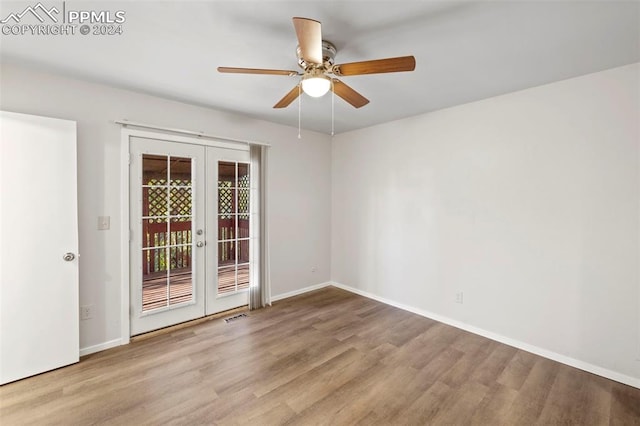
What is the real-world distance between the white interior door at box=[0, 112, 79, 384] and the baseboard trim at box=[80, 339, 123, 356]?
133 mm

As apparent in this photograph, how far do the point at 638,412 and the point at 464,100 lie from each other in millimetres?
2965

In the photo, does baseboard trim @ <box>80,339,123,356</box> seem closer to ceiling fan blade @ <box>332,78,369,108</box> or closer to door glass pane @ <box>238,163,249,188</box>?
door glass pane @ <box>238,163,249,188</box>

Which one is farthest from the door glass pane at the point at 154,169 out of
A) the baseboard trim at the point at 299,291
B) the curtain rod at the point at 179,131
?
the baseboard trim at the point at 299,291

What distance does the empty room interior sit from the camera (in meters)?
1.84

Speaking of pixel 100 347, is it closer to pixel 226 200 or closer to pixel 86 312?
pixel 86 312

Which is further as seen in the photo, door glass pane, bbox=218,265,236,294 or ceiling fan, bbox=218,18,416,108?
door glass pane, bbox=218,265,236,294

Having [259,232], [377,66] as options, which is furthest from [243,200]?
[377,66]

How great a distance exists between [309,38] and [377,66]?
47cm

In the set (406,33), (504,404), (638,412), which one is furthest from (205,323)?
(638,412)

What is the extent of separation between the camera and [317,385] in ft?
7.22

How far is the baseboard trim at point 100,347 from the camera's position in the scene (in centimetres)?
259

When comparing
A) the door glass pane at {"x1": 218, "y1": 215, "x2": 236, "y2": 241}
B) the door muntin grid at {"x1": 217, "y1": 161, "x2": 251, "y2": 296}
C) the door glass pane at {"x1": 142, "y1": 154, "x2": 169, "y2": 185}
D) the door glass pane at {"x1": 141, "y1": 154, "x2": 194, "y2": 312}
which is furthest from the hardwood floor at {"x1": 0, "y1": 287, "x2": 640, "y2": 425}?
the door glass pane at {"x1": 142, "y1": 154, "x2": 169, "y2": 185}

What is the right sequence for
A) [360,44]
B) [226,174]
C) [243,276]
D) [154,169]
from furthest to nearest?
[243,276] < [226,174] < [154,169] < [360,44]

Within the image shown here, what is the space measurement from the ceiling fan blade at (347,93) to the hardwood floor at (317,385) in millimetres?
2323
